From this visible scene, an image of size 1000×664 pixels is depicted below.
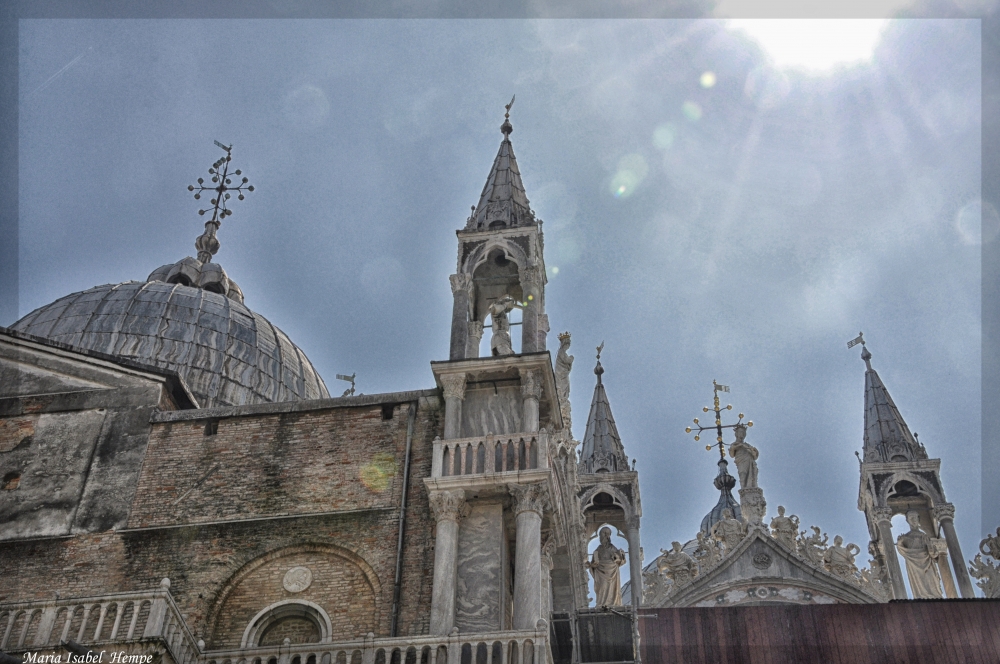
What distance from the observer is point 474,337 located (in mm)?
26438

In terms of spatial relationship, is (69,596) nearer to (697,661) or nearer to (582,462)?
(697,661)

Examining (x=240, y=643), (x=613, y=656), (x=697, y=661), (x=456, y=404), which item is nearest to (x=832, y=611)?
(x=697, y=661)

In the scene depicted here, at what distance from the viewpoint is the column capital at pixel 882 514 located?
116 feet

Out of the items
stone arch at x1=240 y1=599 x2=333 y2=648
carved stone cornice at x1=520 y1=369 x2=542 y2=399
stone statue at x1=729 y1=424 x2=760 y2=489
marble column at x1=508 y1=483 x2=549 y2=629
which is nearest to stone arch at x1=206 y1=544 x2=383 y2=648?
stone arch at x1=240 y1=599 x2=333 y2=648

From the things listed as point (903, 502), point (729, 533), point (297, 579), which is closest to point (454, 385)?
point (297, 579)

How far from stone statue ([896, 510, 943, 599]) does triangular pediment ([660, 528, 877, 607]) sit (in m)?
1.61

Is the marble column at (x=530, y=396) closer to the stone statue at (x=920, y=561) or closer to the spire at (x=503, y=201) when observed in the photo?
the spire at (x=503, y=201)

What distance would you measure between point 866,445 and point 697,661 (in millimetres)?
13715

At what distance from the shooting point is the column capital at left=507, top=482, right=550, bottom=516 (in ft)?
71.8

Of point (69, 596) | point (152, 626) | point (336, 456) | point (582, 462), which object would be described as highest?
point (582, 462)

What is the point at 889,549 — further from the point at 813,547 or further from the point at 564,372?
the point at 564,372

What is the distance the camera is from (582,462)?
37719 millimetres

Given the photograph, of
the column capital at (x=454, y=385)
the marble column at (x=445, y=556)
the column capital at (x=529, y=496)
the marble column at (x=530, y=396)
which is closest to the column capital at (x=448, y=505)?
the marble column at (x=445, y=556)

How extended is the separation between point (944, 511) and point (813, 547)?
15.0 ft
